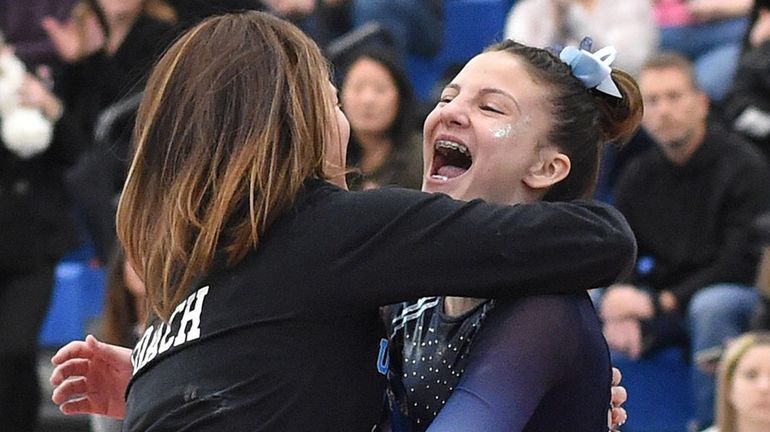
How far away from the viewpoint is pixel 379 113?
5031mm

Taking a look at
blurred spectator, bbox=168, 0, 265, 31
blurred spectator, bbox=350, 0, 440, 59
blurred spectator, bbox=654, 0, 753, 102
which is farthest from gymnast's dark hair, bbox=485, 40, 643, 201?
blurred spectator, bbox=350, 0, 440, 59

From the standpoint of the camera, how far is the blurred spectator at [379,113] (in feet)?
16.1

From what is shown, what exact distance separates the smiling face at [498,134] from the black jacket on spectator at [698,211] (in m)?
2.66

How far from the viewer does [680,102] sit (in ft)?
16.2

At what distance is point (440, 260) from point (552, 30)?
155 inches

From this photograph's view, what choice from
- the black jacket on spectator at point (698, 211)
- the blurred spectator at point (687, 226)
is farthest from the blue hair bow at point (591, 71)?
the black jacket on spectator at point (698, 211)

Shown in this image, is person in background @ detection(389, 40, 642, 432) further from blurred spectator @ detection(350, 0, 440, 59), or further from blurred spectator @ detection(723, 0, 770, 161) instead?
blurred spectator @ detection(350, 0, 440, 59)

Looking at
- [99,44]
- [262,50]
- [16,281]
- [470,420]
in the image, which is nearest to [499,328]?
[470,420]

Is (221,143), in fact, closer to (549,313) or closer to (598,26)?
(549,313)

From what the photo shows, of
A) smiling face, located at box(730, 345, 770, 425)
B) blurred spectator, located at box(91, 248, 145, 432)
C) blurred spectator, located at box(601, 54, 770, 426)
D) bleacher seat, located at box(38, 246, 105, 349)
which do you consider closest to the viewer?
smiling face, located at box(730, 345, 770, 425)

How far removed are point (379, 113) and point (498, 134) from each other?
2.94 metres

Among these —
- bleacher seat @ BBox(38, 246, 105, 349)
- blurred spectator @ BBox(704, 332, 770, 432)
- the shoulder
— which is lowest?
bleacher seat @ BBox(38, 246, 105, 349)

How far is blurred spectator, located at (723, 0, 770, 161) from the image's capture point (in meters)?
5.02

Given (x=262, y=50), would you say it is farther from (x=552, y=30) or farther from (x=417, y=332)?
(x=552, y=30)
